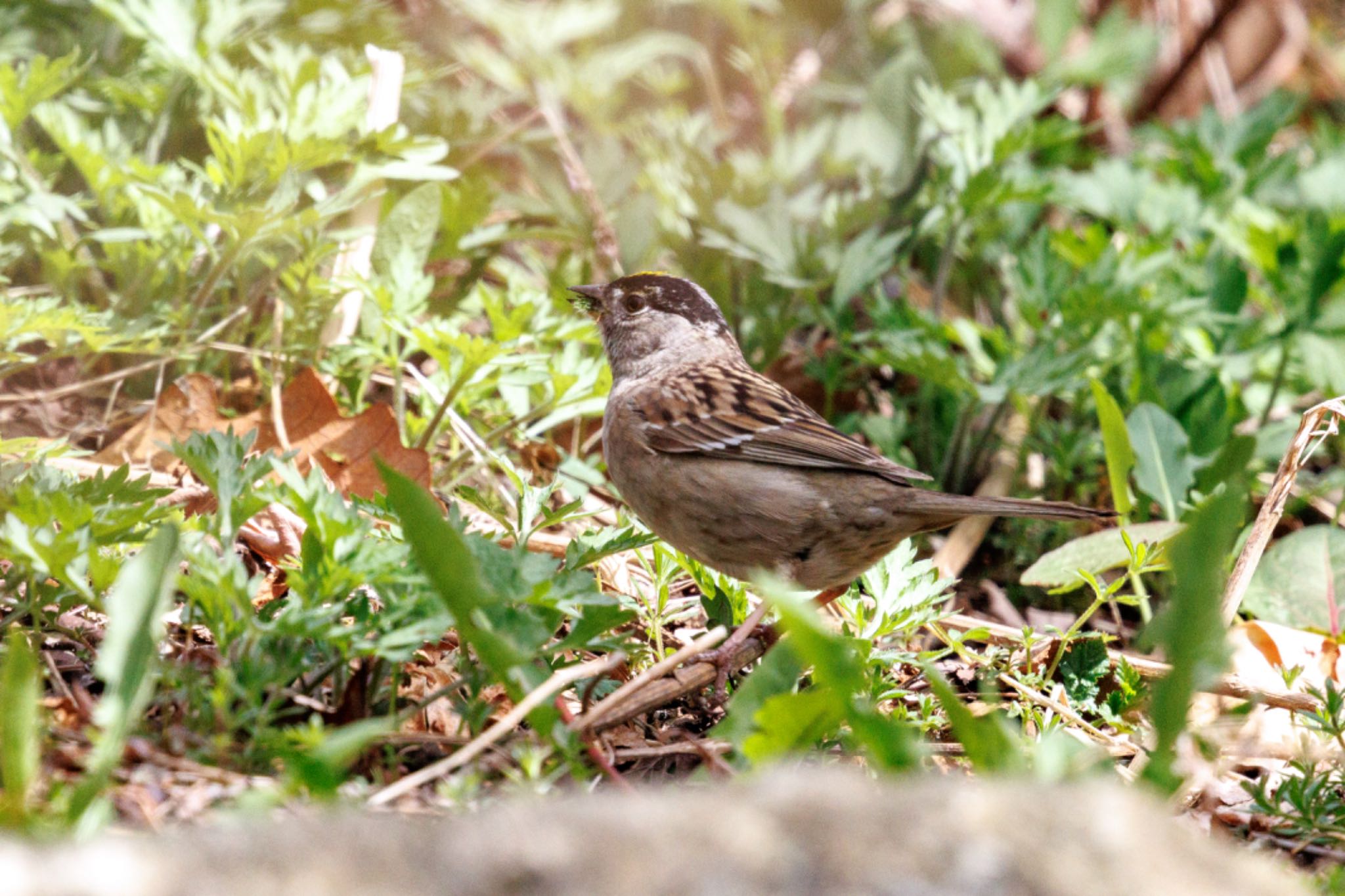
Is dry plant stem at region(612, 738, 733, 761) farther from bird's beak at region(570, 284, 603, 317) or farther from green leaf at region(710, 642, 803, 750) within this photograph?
bird's beak at region(570, 284, 603, 317)

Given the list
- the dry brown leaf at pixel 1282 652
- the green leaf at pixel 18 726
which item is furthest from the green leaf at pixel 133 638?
the dry brown leaf at pixel 1282 652

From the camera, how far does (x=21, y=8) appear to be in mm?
4578

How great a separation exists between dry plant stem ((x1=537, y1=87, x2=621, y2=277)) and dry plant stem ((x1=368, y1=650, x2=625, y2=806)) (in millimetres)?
2628

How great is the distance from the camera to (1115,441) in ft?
11.7

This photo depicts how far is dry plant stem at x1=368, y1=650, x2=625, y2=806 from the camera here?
1.90 m

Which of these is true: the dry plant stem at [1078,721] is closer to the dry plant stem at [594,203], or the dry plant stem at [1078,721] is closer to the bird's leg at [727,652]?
the bird's leg at [727,652]

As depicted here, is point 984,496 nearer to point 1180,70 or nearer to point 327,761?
point 327,761

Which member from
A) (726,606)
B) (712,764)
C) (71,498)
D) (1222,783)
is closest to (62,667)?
(71,498)

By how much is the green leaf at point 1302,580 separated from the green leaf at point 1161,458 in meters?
0.31

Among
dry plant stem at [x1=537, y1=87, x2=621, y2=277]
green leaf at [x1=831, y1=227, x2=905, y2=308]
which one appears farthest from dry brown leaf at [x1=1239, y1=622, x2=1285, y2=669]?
dry plant stem at [x1=537, y1=87, x2=621, y2=277]

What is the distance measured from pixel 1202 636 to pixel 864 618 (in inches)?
47.7

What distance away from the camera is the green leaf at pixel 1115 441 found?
3547 millimetres

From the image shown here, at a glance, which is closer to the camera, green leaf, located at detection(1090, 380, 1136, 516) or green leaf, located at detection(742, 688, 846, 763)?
green leaf, located at detection(742, 688, 846, 763)

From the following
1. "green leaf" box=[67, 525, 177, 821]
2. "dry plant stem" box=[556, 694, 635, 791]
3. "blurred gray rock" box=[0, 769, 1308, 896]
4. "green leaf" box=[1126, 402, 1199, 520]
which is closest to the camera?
"blurred gray rock" box=[0, 769, 1308, 896]
